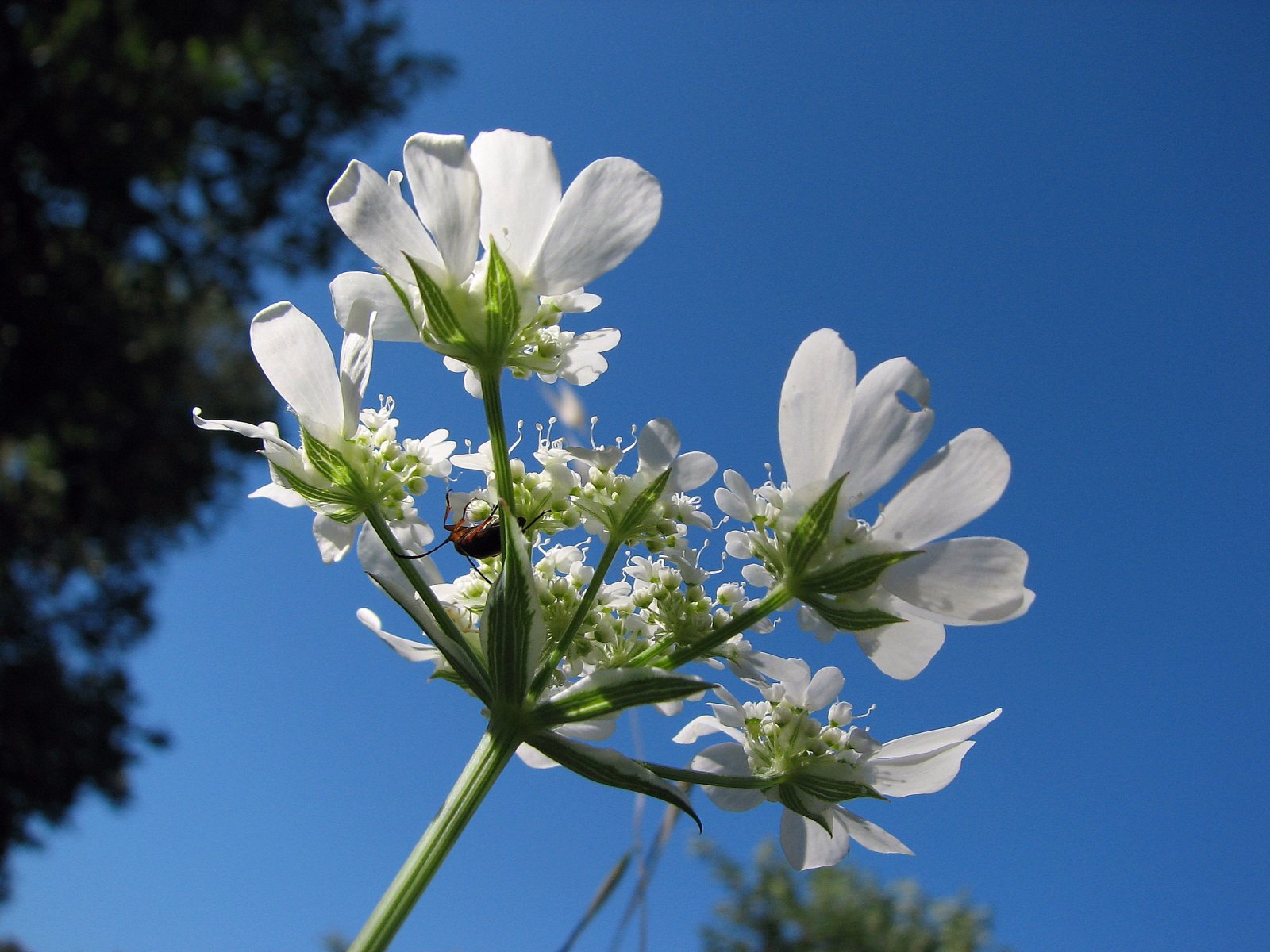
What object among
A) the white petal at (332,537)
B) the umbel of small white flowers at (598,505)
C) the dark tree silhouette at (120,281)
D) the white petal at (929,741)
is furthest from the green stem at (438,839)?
the dark tree silhouette at (120,281)

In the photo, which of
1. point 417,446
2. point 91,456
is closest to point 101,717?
point 91,456

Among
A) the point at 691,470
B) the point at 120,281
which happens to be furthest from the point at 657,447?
the point at 120,281

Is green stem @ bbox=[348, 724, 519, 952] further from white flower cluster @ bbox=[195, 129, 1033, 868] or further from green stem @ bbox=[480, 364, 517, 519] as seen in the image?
green stem @ bbox=[480, 364, 517, 519]

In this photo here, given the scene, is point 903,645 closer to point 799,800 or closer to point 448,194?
point 799,800

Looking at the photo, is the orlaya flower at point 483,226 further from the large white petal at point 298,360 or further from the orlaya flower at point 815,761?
the orlaya flower at point 815,761

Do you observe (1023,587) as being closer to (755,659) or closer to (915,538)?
(915,538)

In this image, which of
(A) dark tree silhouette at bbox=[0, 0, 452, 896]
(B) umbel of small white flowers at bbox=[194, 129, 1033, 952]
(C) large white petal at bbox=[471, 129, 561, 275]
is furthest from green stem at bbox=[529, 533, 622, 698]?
(A) dark tree silhouette at bbox=[0, 0, 452, 896]

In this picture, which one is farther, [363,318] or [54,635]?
[54,635]
